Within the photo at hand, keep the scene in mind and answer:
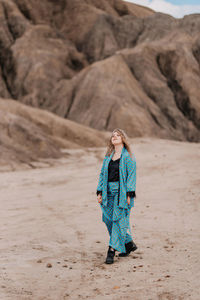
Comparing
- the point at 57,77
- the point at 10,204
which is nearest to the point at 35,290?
the point at 10,204

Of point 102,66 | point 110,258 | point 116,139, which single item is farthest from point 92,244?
point 102,66

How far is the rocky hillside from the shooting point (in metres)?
40.7

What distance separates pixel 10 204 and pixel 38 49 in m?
42.2

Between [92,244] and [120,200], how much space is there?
1.29 metres

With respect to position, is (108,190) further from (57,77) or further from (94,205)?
(57,77)

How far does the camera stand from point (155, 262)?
18.3ft

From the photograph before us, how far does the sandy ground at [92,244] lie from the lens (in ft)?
15.3

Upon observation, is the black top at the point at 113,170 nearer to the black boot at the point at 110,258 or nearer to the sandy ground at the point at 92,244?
the black boot at the point at 110,258

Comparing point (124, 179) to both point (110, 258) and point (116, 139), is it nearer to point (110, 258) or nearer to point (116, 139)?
point (116, 139)

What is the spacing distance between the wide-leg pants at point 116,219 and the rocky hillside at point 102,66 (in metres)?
26.7

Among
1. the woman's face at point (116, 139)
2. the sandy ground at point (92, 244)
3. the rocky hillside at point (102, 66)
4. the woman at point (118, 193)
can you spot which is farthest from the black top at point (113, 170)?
the rocky hillside at point (102, 66)

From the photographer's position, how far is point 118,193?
5805 mm

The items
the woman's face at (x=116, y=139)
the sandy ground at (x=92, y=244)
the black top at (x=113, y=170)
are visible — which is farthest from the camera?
the woman's face at (x=116, y=139)

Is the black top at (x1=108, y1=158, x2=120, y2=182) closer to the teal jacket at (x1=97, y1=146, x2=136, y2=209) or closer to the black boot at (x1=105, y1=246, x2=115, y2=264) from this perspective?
the teal jacket at (x1=97, y1=146, x2=136, y2=209)
